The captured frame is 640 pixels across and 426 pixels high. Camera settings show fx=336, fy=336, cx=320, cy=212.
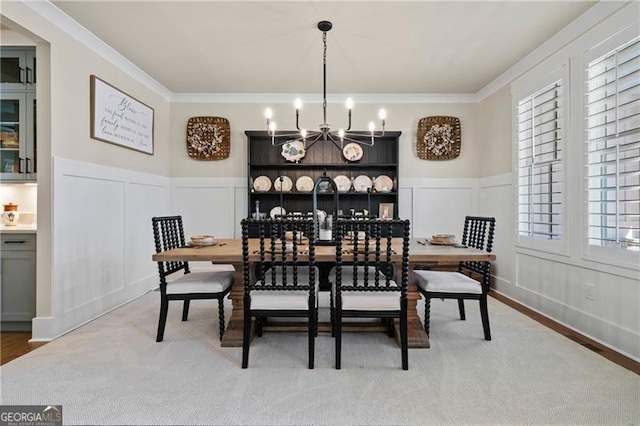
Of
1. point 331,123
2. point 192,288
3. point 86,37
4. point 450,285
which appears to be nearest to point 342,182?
point 331,123

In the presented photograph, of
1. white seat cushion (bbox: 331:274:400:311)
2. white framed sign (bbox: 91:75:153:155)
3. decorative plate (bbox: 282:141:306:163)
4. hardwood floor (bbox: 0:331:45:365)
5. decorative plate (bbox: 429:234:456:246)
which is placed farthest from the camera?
decorative plate (bbox: 282:141:306:163)

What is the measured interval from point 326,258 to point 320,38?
2030mm

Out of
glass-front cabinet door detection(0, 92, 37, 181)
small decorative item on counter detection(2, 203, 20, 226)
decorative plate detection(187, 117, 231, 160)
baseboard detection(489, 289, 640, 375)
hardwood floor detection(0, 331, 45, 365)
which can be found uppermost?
decorative plate detection(187, 117, 231, 160)

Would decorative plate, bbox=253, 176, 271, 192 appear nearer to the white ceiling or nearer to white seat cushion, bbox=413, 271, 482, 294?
the white ceiling

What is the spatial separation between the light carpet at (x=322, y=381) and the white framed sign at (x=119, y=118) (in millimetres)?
1891

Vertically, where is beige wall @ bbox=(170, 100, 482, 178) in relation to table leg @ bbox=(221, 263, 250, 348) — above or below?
above

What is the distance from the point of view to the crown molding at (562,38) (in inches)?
97.8

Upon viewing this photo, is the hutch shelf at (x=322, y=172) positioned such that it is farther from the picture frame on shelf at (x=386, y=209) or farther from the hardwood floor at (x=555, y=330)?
the hardwood floor at (x=555, y=330)

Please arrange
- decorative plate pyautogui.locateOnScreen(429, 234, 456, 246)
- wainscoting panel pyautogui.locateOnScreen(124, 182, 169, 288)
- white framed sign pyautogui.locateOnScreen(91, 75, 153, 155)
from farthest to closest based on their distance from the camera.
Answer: wainscoting panel pyautogui.locateOnScreen(124, 182, 169, 288) → white framed sign pyautogui.locateOnScreen(91, 75, 153, 155) → decorative plate pyautogui.locateOnScreen(429, 234, 456, 246)

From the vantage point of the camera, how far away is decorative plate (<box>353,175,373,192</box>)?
464cm

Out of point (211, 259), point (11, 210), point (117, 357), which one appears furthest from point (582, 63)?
point (11, 210)

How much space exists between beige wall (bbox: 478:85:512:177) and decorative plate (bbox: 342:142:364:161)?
5.46 feet

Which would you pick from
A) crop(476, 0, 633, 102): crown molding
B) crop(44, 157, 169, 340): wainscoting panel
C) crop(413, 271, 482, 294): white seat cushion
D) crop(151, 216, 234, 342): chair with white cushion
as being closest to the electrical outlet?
crop(413, 271, 482, 294): white seat cushion

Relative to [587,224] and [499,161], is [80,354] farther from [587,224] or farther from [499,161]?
[499,161]
